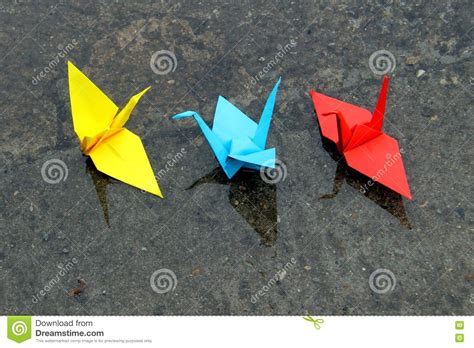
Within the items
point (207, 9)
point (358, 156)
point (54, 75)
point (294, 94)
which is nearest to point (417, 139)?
point (358, 156)

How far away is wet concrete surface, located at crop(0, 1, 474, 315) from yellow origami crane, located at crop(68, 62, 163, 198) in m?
0.15

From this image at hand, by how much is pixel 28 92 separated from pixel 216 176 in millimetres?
1671

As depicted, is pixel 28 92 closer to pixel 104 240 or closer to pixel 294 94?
pixel 104 240

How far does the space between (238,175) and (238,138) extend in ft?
0.94

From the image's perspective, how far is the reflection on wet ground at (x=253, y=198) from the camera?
160 inches

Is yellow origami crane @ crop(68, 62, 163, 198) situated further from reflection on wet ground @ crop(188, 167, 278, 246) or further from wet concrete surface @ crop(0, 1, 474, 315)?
reflection on wet ground @ crop(188, 167, 278, 246)

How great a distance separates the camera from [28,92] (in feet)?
15.5

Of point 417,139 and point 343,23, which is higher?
point 343,23

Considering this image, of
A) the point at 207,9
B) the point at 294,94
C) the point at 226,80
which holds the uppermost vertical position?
the point at 207,9
